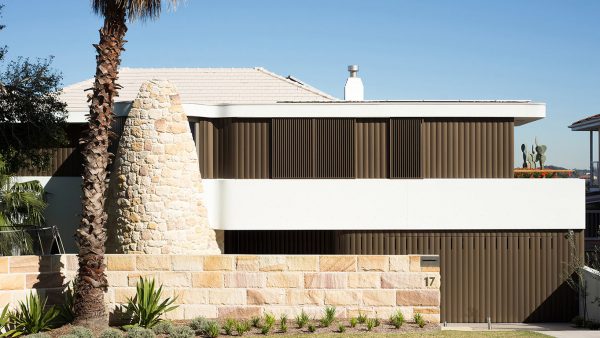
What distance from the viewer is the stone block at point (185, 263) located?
20438 mm

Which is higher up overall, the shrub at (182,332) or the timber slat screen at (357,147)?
the timber slat screen at (357,147)

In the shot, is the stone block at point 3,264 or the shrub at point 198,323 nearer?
the shrub at point 198,323

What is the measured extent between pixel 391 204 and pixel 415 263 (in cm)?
530

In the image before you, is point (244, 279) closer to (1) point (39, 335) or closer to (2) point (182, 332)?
(2) point (182, 332)

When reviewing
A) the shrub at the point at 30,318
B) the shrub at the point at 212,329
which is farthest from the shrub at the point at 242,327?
the shrub at the point at 30,318

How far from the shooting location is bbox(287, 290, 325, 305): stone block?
2027 centimetres

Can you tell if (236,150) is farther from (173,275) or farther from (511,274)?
(511,274)

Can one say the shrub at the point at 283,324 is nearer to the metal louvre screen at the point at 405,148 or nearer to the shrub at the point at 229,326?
the shrub at the point at 229,326

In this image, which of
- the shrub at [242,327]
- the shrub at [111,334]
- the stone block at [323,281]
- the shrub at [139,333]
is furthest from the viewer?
the stone block at [323,281]

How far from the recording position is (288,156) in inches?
1013

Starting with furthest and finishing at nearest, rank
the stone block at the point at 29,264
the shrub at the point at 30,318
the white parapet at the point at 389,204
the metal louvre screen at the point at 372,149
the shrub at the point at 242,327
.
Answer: the metal louvre screen at the point at 372,149 < the white parapet at the point at 389,204 < the stone block at the point at 29,264 < the shrub at the point at 30,318 < the shrub at the point at 242,327

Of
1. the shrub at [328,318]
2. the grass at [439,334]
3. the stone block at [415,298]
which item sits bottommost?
the grass at [439,334]

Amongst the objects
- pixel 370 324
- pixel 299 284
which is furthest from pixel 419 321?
pixel 299 284

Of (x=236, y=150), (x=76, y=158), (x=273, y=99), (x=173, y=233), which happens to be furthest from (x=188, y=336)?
(x=273, y=99)
